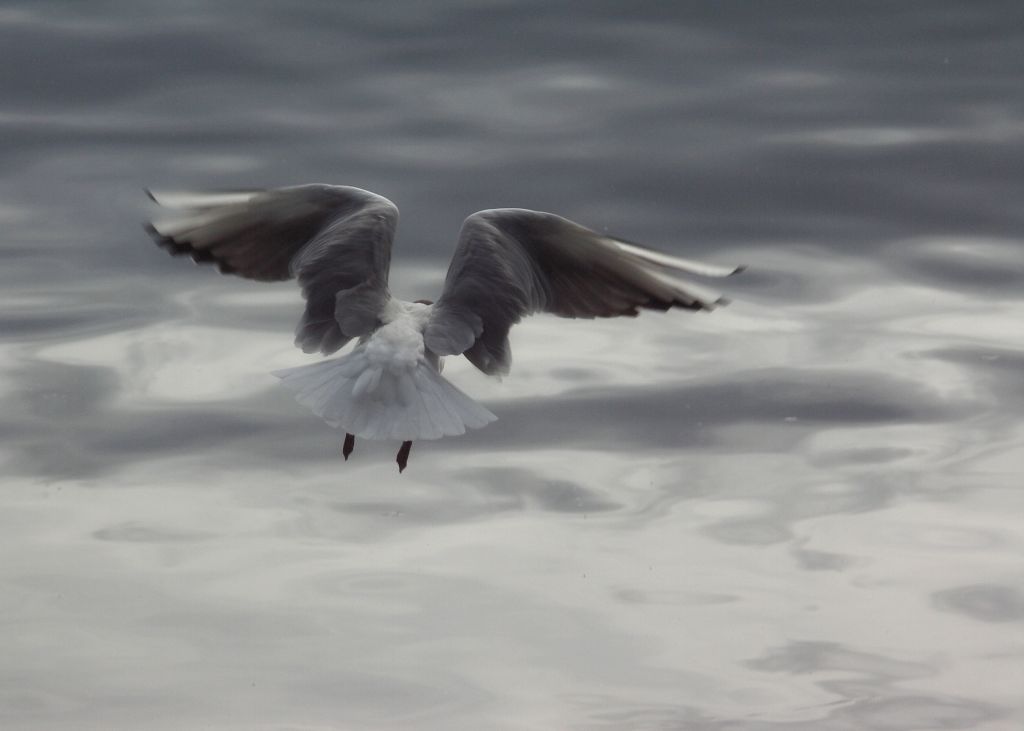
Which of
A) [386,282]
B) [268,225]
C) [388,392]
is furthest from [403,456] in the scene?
[268,225]

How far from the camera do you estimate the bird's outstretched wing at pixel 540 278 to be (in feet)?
20.6

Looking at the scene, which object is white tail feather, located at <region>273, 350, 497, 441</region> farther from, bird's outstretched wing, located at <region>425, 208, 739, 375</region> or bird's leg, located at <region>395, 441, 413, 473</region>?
bird's leg, located at <region>395, 441, 413, 473</region>

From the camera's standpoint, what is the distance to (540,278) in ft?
21.8

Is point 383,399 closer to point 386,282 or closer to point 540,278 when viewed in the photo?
point 386,282

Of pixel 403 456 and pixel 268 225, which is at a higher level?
Result: pixel 268 225

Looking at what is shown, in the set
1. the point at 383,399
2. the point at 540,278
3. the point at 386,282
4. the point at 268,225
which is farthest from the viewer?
the point at 268,225

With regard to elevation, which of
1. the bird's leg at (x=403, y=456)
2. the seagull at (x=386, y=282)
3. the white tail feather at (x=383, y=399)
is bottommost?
the bird's leg at (x=403, y=456)

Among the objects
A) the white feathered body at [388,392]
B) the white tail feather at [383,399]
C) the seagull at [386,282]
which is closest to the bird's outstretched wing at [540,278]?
the seagull at [386,282]

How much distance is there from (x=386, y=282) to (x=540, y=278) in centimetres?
59

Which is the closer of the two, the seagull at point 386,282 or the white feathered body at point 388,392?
the white feathered body at point 388,392

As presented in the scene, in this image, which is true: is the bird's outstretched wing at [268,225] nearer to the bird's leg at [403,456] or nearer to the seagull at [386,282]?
the seagull at [386,282]

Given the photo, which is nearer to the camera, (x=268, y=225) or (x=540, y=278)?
(x=540, y=278)

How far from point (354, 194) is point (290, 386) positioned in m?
1.30

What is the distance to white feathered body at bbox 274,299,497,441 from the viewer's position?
18.2 feet
